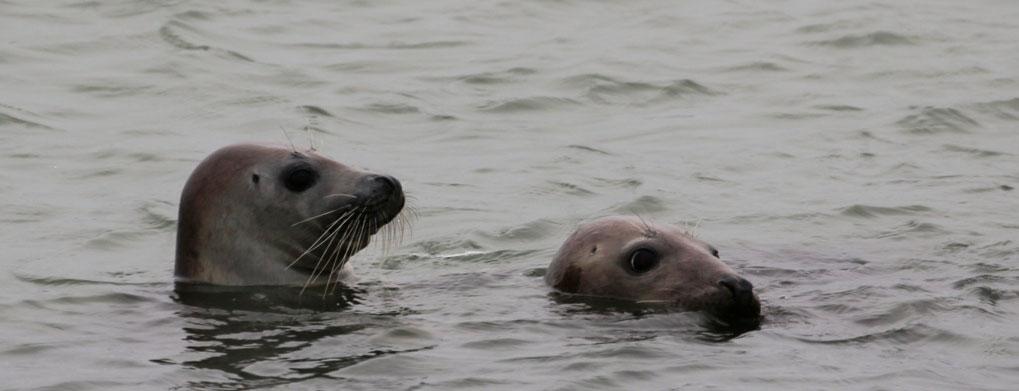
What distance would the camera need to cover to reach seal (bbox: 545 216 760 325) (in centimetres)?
907

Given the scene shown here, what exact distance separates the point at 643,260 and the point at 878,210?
3.76 m

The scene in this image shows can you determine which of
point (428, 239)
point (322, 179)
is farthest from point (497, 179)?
point (322, 179)

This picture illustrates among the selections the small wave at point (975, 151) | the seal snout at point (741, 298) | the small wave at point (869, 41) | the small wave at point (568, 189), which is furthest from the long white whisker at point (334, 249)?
the small wave at point (869, 41)

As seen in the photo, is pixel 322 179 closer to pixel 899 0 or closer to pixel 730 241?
pixel 730 241

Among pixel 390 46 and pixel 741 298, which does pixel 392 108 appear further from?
pixel 741 298

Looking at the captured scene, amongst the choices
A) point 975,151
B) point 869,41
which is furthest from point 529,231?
point 869,41

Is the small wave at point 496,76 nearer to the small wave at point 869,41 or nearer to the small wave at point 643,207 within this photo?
the small wave at point 869,41

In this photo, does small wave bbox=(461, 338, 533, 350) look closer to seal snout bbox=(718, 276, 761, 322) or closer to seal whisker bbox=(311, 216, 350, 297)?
seal snout bbox=(718, 276, 761, 322)

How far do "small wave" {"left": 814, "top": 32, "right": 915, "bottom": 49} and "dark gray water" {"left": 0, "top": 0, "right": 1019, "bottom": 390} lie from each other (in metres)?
0.03

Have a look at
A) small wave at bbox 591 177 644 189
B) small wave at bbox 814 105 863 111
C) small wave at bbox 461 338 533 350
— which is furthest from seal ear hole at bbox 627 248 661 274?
small wave at bbox 814 105 863 111

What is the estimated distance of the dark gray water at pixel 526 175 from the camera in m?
8.54

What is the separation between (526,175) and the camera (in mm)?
13773

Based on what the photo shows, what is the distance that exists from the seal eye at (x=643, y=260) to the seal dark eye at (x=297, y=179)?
163 centimetres

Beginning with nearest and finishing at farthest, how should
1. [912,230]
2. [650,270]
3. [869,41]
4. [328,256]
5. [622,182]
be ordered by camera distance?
[650,270], [328,256], [912,230], [622,182], [869,41]
